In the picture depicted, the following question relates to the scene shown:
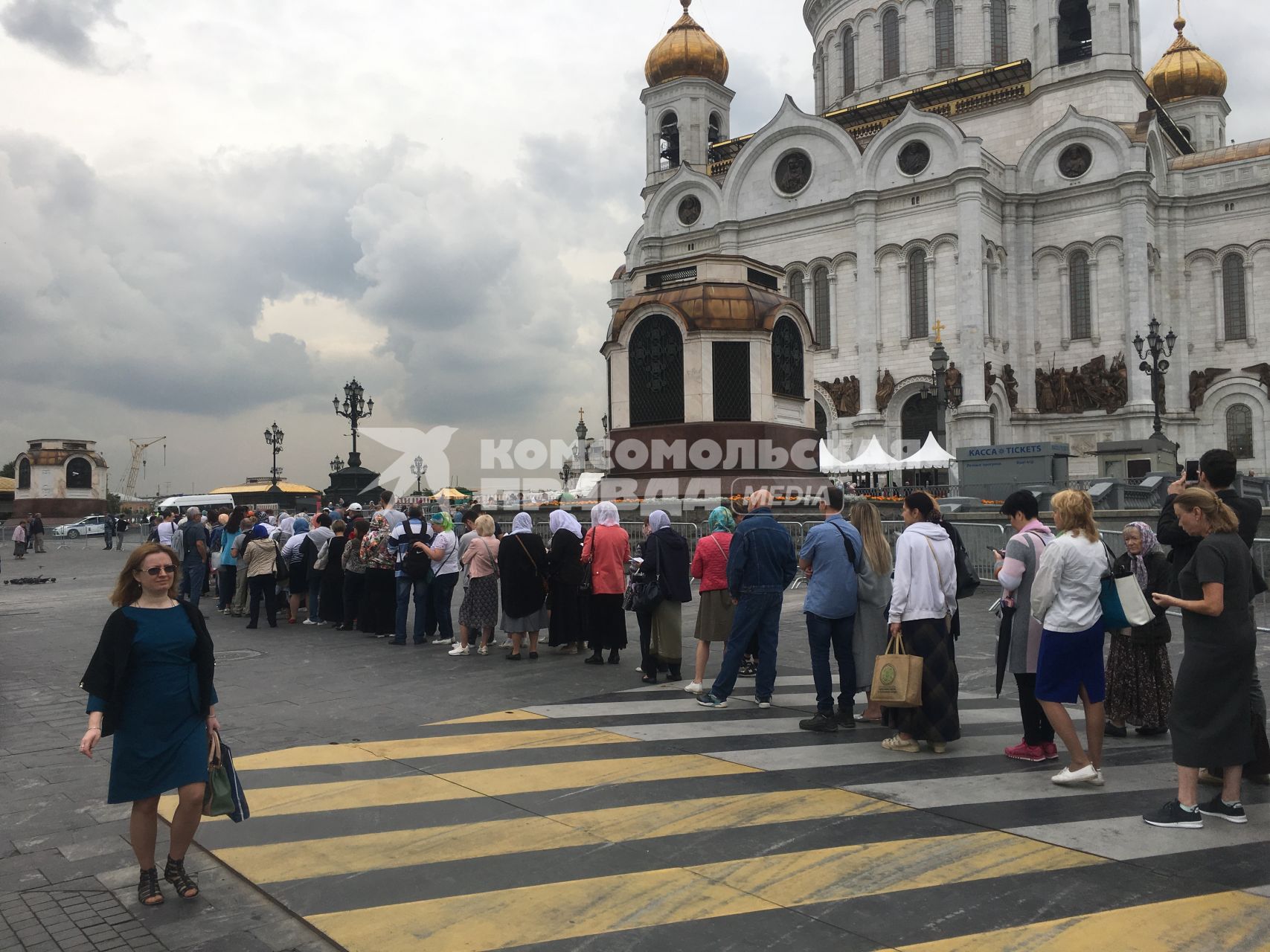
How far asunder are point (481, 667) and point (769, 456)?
13.0m

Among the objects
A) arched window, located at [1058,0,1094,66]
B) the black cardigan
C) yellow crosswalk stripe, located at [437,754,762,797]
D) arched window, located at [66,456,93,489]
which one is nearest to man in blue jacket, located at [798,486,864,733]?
yellow crosswalk stripe, located at [437,754,762,797]

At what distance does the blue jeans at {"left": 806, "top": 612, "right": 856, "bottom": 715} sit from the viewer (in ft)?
23.5

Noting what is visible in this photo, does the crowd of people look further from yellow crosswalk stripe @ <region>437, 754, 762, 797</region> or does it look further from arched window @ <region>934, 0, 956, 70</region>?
arched window @ <region>934, 0, 956, 70</region>

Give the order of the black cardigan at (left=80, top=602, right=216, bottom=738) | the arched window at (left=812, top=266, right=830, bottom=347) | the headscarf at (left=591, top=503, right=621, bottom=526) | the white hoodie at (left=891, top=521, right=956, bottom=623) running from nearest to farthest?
the black cardigan at (left=80, top=602, right=216, bottom=738)
the white hoodie at (left=891, top=521, right=956, bottom=623)
the headscarf at (left=591, top=503, right=621, bottom=526)
the arched window at (left=812, top=266, right=830, bottom=347)

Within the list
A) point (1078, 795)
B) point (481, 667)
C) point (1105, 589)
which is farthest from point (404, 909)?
point (481, 667)

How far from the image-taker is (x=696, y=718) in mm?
7672

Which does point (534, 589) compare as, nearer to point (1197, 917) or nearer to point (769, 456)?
point (1197, 917)

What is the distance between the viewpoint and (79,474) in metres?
69.3

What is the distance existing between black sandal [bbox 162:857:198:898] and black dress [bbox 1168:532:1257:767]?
5032 mm

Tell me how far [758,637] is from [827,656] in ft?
2.89

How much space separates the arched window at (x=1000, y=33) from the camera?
51281 mm

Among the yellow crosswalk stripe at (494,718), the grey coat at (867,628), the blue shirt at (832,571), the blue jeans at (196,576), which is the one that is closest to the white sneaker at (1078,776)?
the grey coat at (867,628)

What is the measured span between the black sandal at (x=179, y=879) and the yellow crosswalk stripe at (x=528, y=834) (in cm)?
30

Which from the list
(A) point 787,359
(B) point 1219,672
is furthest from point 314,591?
(A) point 787,359
